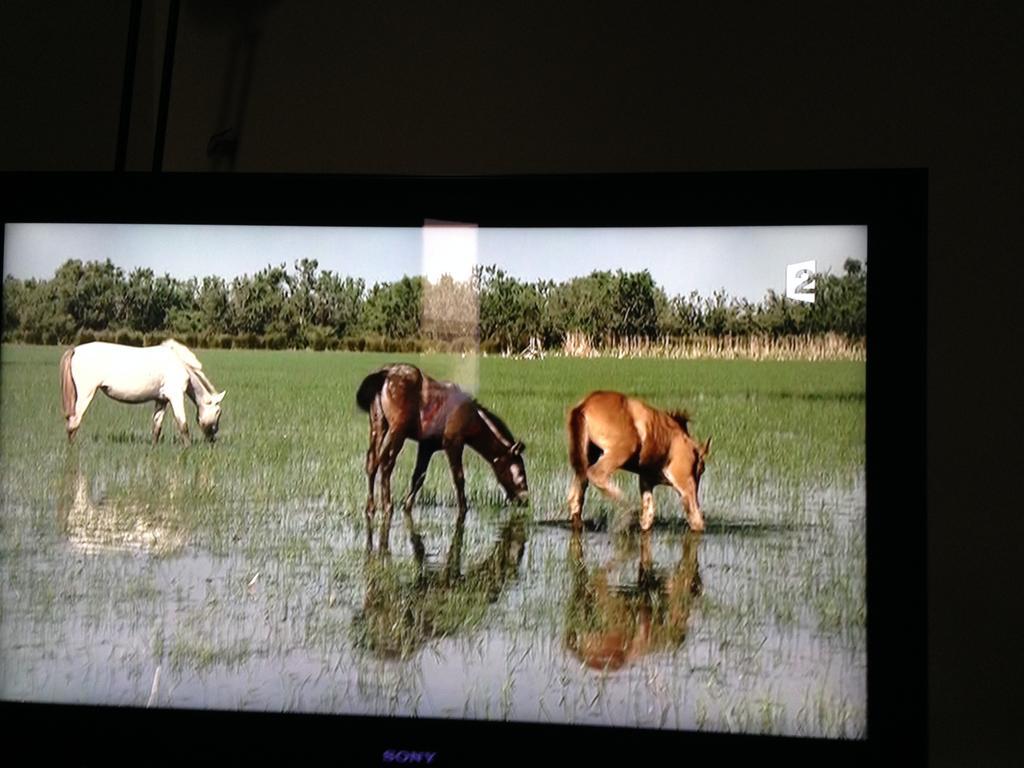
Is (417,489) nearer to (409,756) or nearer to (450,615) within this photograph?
(450,615)

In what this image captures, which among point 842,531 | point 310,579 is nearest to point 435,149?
point 310,579

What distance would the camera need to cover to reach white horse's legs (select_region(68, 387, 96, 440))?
Answer: 1.51 m

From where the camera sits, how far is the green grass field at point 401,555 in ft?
4.70

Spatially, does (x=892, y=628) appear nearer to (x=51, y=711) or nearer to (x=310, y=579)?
(x=310, y=579)

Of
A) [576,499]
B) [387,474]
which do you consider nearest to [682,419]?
[576,499]

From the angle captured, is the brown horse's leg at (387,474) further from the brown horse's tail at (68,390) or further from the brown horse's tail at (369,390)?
the brown horse's tail at (68,390)

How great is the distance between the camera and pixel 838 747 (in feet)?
4.66

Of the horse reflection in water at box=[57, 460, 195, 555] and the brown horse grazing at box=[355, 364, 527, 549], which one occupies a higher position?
the brown horse grazing at box=[355, 364, 527, 549]

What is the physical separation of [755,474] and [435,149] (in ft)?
2.90

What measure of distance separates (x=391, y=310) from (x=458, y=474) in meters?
0.24

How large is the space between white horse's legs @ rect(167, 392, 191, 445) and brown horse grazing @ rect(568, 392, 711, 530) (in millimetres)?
532

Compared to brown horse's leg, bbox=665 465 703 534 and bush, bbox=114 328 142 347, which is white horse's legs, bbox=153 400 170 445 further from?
brown horse's leg, bbox=665 465 703 534

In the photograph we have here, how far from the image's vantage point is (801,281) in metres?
1.45

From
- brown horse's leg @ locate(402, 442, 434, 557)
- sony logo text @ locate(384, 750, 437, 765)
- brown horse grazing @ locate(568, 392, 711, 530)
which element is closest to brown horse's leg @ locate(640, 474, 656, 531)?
brown horse grazing @ locate(568, 392, 711, 530)
